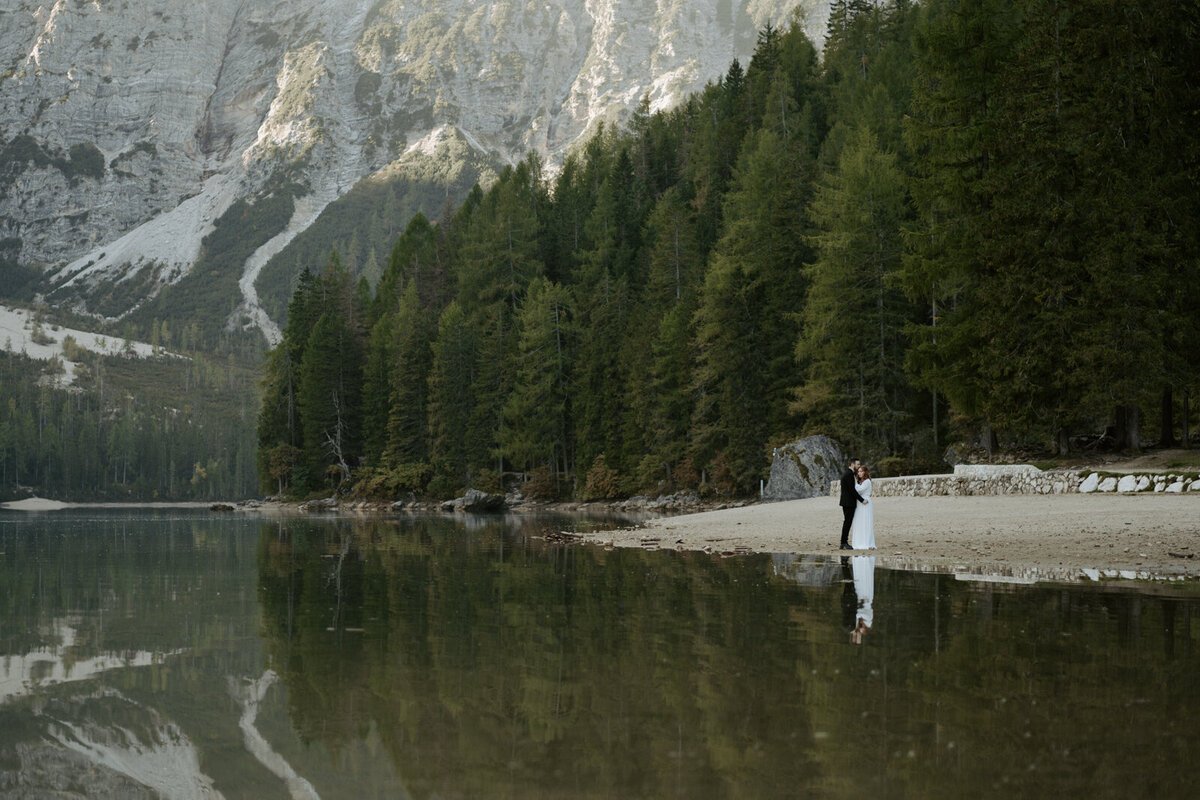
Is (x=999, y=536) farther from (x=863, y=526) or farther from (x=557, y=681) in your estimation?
(x=557, y=681)

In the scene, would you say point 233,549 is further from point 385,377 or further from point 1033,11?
point 385,377

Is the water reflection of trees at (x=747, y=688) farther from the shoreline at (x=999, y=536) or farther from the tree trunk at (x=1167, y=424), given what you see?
the tree trunk at (x=1167, y=424)

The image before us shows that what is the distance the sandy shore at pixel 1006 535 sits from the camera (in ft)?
48.3

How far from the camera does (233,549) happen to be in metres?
25.5

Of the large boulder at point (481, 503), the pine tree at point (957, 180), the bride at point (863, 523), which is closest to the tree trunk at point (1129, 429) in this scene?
the pine tree at point (957, 180)

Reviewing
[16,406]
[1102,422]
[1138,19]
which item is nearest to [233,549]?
[1102,422]

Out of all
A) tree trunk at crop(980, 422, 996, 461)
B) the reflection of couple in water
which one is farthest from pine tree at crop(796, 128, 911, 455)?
the reflection of couple in water

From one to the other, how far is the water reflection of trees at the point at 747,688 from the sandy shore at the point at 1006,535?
136 inches

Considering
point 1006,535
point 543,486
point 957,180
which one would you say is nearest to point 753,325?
point 957,180

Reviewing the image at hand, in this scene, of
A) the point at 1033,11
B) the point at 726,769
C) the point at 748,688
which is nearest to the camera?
the point at 726,769

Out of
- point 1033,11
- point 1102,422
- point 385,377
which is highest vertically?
point 1033,11

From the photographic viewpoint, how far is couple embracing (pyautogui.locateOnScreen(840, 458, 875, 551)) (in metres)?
18.8

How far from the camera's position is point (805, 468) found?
→ 39.2 m

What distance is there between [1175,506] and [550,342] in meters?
52.7
